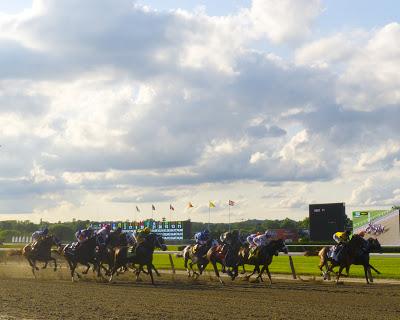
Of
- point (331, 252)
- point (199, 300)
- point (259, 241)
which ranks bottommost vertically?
point (199, 300)

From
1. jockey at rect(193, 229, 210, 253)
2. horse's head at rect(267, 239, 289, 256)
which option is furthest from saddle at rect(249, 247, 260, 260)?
jockey at rect(193, 229, 210, 253)

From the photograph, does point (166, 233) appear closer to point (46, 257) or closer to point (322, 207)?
point (322, 207)

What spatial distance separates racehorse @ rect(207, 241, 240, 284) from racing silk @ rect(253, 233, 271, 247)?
2.43ft

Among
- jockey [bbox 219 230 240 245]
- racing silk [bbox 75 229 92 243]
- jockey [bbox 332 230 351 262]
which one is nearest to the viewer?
jockey [bbox 332 230 351 262]

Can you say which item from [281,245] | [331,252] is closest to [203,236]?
[281,245]

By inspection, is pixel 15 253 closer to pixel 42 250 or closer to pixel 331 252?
pixel 42 250

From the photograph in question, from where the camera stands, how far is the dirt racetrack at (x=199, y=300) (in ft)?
36.0

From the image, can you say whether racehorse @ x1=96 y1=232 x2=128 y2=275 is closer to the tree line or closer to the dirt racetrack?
the dirt racetrack

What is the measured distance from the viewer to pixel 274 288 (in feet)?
54.0

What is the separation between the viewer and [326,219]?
4641cm

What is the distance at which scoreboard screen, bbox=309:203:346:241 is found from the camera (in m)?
46.0

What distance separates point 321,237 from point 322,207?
2339mm

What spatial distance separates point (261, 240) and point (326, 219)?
2829 cm

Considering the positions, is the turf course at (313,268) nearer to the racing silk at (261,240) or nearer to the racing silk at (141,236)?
the racing silk at (261,240)
